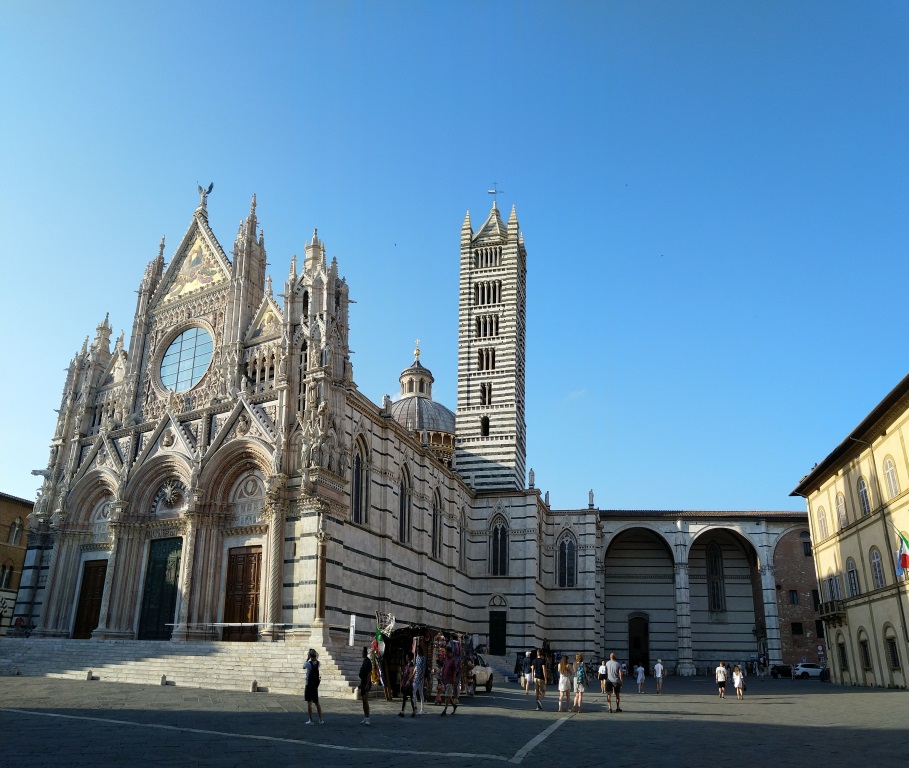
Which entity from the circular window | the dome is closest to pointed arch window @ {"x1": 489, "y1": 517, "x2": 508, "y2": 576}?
the dome

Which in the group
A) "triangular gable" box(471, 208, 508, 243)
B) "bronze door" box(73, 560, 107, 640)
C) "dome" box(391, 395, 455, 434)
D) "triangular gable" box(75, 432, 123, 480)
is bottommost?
"bronze door" box(73, 560, 107, 640)

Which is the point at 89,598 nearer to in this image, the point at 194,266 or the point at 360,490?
the point at 360,490

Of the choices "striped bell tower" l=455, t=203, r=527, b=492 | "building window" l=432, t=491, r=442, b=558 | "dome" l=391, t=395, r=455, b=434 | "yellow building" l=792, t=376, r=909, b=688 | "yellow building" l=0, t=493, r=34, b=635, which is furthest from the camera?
"dome" l=391, t=395, r=455, b=434

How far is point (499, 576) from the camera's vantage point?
43.1 metres

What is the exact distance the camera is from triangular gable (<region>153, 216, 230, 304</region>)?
1352 inches

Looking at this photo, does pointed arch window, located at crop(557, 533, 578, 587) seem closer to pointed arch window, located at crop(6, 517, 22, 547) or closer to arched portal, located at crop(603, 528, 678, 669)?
arched portal, located at crop(603, 528, 678, 669)

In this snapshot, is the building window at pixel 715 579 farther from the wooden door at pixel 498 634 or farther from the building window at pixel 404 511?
the building window at pixel 404 511

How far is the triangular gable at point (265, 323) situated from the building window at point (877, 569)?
24.2 m

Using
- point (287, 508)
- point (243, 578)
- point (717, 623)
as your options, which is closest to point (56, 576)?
point (243, 578)

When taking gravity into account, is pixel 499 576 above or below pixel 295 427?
below

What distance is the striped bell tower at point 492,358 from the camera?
47.1 metres

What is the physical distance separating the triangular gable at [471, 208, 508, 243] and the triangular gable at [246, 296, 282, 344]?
2375 cm

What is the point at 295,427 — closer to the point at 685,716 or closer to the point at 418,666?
the point at 418,666

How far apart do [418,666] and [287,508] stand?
11.1 m
